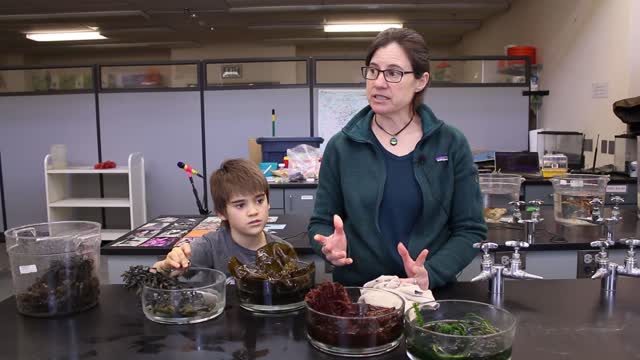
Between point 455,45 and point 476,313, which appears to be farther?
point 455,45

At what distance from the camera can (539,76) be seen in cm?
543

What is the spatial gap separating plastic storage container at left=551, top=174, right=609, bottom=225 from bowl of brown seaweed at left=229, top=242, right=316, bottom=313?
1578 mm

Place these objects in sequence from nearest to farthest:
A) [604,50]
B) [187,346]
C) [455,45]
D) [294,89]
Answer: [187,346] < [604,50] < [294,89] < [455,45]

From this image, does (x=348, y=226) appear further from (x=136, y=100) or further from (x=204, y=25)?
(x=204, y=25)

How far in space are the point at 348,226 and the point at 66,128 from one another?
456 centimetres

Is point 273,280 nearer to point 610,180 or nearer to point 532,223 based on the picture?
point 532,223


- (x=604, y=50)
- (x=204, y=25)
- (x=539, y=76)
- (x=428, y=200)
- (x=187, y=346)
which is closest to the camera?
(x=187, y=346)

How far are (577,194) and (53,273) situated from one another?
2.02 m

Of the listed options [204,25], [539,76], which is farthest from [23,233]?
[204,25]

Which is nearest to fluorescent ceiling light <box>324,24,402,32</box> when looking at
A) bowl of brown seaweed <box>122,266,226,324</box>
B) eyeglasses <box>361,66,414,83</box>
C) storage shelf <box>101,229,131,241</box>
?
storage shelf <box>101,229,131,241</box>

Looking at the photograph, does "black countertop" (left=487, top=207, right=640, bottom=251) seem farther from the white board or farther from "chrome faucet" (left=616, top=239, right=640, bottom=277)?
the white board

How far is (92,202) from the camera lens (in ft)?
15.9

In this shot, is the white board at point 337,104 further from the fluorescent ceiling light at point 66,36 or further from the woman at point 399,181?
the fluorescent ceiling light at point 66,36

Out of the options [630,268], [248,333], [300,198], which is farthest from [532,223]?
[300,198]
